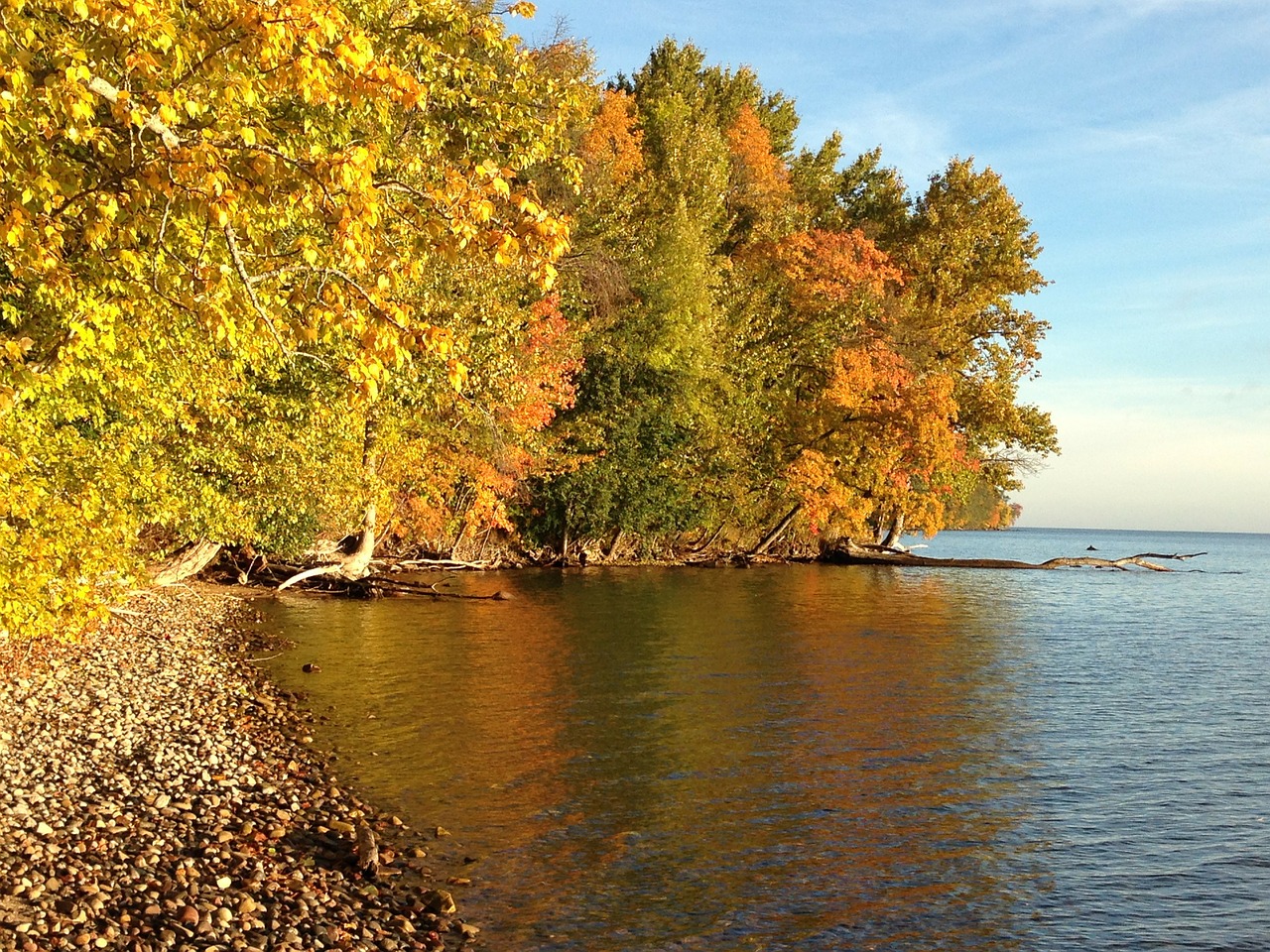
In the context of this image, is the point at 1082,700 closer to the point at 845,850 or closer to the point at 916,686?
the point at 916,686

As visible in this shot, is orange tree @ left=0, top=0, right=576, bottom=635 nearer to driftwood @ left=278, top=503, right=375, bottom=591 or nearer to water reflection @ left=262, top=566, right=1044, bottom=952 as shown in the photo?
water reflection @ left=262, top=566, right=1044, bottom=952

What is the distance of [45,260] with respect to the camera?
28.1ft

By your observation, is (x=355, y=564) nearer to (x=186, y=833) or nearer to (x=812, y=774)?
(x=812, y=774)

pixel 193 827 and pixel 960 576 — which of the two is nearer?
pixel 193 827

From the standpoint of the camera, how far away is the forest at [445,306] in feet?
28.2

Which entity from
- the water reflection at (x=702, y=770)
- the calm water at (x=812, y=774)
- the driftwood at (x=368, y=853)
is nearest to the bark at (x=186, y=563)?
the calm water at (x=812, y=774)

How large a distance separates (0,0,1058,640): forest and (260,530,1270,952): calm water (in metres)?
5.36

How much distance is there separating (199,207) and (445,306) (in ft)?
77.2

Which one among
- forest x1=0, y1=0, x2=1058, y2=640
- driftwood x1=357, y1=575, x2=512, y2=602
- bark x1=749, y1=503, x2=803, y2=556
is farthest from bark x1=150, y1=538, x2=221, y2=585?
bark x1=749, y1=503, x2=803, y2=556

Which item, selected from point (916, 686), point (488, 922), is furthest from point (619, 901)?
point (916, 686)

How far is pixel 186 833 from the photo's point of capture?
11047 mm

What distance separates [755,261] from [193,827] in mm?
53032

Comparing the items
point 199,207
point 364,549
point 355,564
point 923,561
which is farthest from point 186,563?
point 923,561

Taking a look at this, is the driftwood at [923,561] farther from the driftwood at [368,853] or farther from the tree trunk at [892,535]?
the driftwood at [368,853]
